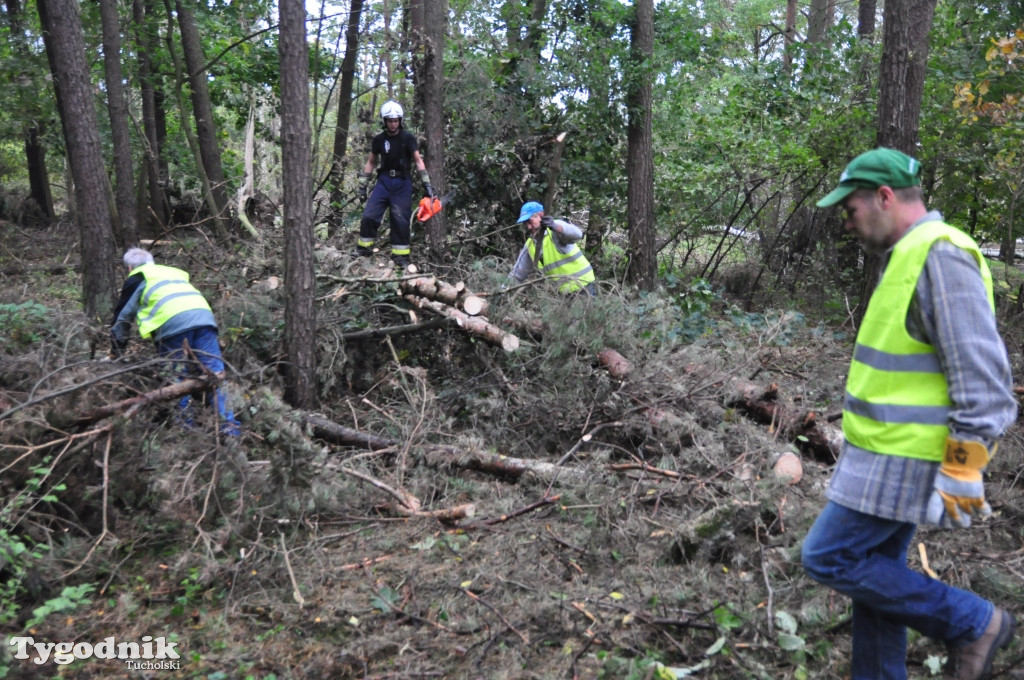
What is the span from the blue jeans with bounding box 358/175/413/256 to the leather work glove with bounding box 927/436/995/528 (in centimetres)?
707

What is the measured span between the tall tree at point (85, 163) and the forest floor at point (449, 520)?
121 centimetres

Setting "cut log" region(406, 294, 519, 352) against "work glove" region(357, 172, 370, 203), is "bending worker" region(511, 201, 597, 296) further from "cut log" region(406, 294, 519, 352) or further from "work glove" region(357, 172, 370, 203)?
"work glove" region(357, 172, 370, 203)

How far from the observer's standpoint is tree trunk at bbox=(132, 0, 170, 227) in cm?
1377

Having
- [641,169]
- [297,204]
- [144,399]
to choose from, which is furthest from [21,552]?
[641,169]

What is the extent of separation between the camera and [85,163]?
8.12 meters

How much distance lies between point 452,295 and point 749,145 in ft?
19.1

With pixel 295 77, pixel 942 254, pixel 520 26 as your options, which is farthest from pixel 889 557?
pixel 520 26

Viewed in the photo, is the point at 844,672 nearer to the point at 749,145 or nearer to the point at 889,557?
the point at 889,557

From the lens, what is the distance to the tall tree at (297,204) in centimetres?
620

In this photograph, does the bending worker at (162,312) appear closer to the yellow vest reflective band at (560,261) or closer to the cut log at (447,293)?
the cut log at (447,293)

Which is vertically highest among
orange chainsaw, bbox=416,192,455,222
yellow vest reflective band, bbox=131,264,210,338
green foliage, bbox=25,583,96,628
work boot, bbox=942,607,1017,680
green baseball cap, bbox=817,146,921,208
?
green baseball cap, bbox=817,146,921,208

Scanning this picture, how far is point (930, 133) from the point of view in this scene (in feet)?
33.1

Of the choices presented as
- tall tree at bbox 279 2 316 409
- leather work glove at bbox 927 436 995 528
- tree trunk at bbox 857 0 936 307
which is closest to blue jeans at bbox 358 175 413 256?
tall tree at bbox 279 2 316 409

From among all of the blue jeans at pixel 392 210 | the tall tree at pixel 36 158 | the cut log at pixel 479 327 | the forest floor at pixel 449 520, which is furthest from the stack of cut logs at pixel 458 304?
the tall tree at pixel 36 158
